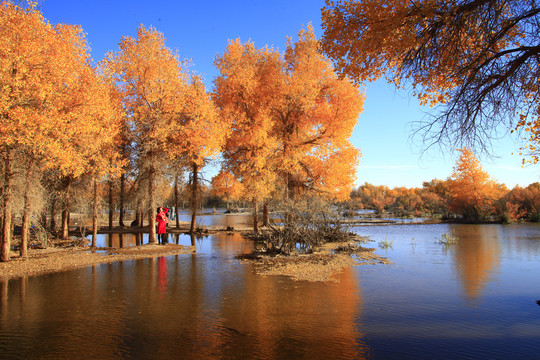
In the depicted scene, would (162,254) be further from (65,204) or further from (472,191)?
(472,191)

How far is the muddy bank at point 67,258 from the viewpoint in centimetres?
1250

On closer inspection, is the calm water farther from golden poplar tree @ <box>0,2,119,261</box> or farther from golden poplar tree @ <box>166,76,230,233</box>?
golden poplar tree @ <box>166,76,230,233</box>

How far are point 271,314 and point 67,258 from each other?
1138 centimetres

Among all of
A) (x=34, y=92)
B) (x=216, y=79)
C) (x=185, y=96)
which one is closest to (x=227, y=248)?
(x=185, y=96)

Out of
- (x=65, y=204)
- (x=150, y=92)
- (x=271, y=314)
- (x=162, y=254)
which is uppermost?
(x=150, y=92)

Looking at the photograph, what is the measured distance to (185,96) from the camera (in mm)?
19766

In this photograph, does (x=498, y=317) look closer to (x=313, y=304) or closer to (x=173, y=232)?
(x=313, y=304)

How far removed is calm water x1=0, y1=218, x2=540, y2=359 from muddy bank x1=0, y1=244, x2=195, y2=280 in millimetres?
1300

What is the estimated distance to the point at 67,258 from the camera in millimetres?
15078

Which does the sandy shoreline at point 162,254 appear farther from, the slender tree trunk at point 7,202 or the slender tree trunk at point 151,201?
the slender tree trunk at point 151,201

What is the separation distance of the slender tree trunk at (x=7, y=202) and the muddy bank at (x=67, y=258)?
0.49 meters

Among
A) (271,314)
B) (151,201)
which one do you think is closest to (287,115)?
(151,201)

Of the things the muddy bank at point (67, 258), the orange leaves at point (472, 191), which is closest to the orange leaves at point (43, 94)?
the muddy bank at point (67, 258)

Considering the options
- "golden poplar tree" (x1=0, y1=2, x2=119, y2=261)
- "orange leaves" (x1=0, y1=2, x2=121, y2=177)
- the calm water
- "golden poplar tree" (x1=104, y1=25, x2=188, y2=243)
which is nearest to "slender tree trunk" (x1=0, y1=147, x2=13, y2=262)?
"golden poplar tree" (x1=0, y1=2, x2=119, y2=261)
